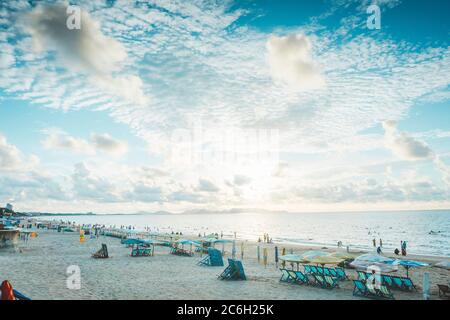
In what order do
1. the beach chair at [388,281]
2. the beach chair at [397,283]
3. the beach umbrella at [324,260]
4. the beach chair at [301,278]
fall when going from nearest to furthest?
the beach chair at [397,283] → the beach chair at [388,281] → the beach chair at [301,278] → the beach umbrella at [324,260]

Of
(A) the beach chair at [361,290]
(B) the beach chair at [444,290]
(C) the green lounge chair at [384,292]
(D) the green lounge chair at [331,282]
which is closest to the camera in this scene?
(C) the green lounge chair at [384,292]

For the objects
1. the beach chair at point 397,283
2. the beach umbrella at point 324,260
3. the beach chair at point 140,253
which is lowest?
the beach chair at point 140,253

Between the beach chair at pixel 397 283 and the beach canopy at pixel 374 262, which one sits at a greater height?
the beach canopy at pixel 374 262

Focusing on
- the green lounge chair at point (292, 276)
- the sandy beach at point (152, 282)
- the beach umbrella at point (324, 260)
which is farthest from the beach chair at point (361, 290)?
the green lounge chair at point (292, 276)

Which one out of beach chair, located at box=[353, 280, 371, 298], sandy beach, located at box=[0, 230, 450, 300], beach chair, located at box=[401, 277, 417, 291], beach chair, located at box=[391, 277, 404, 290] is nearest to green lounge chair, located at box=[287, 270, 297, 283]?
sandy beach, located at box=[0, 230, 450, 300]

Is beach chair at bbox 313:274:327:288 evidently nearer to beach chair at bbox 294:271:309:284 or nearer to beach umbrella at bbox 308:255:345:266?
beach chair at bbox 294:271:309:284

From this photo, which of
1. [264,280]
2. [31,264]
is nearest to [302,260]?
[264,280]

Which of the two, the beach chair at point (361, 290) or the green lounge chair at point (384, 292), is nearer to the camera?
the green lounge chair at point (384, 292)

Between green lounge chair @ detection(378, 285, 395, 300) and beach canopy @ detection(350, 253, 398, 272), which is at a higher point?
beach canopy @ detection(350, 253, 398, 272)

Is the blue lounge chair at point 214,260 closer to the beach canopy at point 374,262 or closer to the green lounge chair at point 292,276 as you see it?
the green lounge chair at point 292,276
